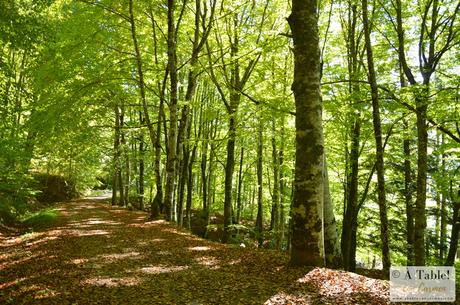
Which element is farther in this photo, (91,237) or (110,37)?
(110,37)

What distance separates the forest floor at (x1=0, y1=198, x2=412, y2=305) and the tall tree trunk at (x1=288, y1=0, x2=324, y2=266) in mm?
547

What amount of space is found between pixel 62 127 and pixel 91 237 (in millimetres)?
4757

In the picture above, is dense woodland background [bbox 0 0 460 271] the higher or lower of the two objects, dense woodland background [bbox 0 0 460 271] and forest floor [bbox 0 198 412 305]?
the higher

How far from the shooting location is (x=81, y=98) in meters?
15.1

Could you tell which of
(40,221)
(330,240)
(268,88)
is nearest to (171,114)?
(268,88)

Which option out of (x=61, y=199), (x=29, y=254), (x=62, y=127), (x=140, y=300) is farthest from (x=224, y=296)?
(x=61, y=199)

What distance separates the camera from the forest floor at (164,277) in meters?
5.70

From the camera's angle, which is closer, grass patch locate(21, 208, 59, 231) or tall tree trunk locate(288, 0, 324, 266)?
tall tree trunk locate(288, 0, 324, 266)

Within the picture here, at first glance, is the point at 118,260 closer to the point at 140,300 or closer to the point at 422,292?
the point at 140,300

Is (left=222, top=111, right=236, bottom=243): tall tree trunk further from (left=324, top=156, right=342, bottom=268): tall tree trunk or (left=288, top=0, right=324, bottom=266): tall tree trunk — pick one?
(left=288, top=0, right=324, bottom=266): tall tree trunk

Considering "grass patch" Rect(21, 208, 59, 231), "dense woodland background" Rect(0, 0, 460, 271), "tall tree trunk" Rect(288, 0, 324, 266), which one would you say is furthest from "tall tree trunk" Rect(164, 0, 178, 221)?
"tall tree trunk" Rect(288, 0, 324, 266)

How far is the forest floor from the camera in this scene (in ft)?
18.7

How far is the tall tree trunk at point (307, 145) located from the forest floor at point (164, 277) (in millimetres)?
547

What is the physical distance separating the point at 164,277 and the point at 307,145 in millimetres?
3952
